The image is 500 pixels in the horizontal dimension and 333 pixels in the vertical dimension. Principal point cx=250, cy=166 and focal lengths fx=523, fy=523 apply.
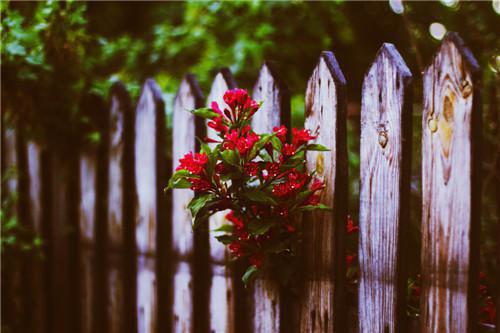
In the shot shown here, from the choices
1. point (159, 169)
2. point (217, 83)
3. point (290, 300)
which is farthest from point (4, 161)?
point (290, 300)

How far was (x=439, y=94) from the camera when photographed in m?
1.50

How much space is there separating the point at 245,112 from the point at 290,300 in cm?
74

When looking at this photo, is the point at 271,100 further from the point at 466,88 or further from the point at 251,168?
the point at 466,88

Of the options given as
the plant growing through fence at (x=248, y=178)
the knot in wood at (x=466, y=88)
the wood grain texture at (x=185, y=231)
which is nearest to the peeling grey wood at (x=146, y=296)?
the wood grain texture at (x=185, y=231)

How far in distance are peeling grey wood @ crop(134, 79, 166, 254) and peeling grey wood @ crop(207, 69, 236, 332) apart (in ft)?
0.99

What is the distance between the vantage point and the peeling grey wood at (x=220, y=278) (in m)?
2.08

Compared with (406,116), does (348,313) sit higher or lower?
lower

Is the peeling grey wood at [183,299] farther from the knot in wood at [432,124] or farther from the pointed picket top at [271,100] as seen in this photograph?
the knot in wood at [432,124]

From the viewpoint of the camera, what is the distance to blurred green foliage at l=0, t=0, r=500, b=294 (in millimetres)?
2535

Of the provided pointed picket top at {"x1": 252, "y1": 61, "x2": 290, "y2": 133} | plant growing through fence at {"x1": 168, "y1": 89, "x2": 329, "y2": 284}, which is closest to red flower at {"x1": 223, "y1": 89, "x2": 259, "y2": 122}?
plant growing through fence at {"x1": 168, "y1": 89, "x2": 329, "y2": 284}

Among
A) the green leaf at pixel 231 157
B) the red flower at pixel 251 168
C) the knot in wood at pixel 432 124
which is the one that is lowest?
the red flower at pixel 251 168

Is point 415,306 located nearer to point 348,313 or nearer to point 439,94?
point 348,313

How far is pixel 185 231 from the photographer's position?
223cm

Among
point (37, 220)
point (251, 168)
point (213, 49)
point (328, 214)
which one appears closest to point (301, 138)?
point (251, 168)
